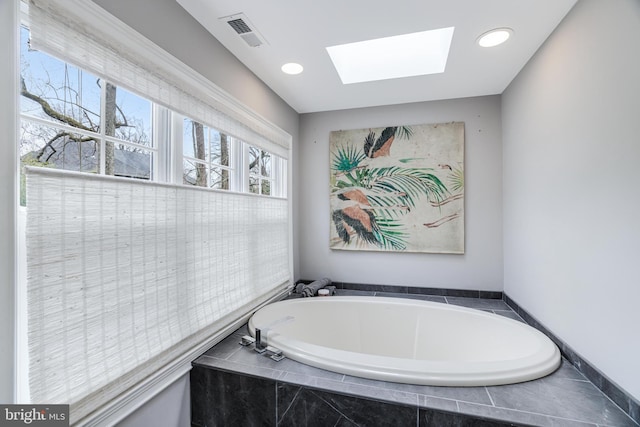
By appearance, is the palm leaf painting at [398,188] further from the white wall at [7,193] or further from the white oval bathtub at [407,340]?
the white wall at [7,193]

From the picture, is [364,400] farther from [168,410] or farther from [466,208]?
[466,208]

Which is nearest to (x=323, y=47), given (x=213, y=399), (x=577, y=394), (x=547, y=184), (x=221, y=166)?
(x=221, y=166)

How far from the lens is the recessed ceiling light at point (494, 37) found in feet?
5.44

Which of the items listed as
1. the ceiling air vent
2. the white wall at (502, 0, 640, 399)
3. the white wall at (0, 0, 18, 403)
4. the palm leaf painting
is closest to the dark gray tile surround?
the white wall at (502, 0, 640, 399)

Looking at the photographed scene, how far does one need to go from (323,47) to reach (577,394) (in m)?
2.26

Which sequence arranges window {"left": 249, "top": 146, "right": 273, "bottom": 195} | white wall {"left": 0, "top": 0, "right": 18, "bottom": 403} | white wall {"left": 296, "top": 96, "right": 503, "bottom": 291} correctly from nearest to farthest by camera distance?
white wall {"left": 0, "top": 0, "right": 18, "bottom": 403} < window {"left": 249, "top": 146, "right": 273, "bottom": 195} < white wall {"left": 296, "top": 96, "right": 503, "bottom": 291}

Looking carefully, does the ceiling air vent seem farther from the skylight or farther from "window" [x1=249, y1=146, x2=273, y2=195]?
"window" [x1=249, y1=146, x2=273, y2=195]

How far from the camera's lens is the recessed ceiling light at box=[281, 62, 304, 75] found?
6.67 ft

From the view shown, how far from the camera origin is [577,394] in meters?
1.31

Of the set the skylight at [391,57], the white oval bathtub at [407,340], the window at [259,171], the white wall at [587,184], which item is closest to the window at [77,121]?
the window at [259,171]

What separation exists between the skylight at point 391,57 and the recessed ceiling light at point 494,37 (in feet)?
0.88

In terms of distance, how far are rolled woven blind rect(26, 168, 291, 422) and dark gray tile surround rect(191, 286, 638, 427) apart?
321mm

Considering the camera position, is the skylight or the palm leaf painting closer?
the skylight

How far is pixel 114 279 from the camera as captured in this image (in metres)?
1.12
